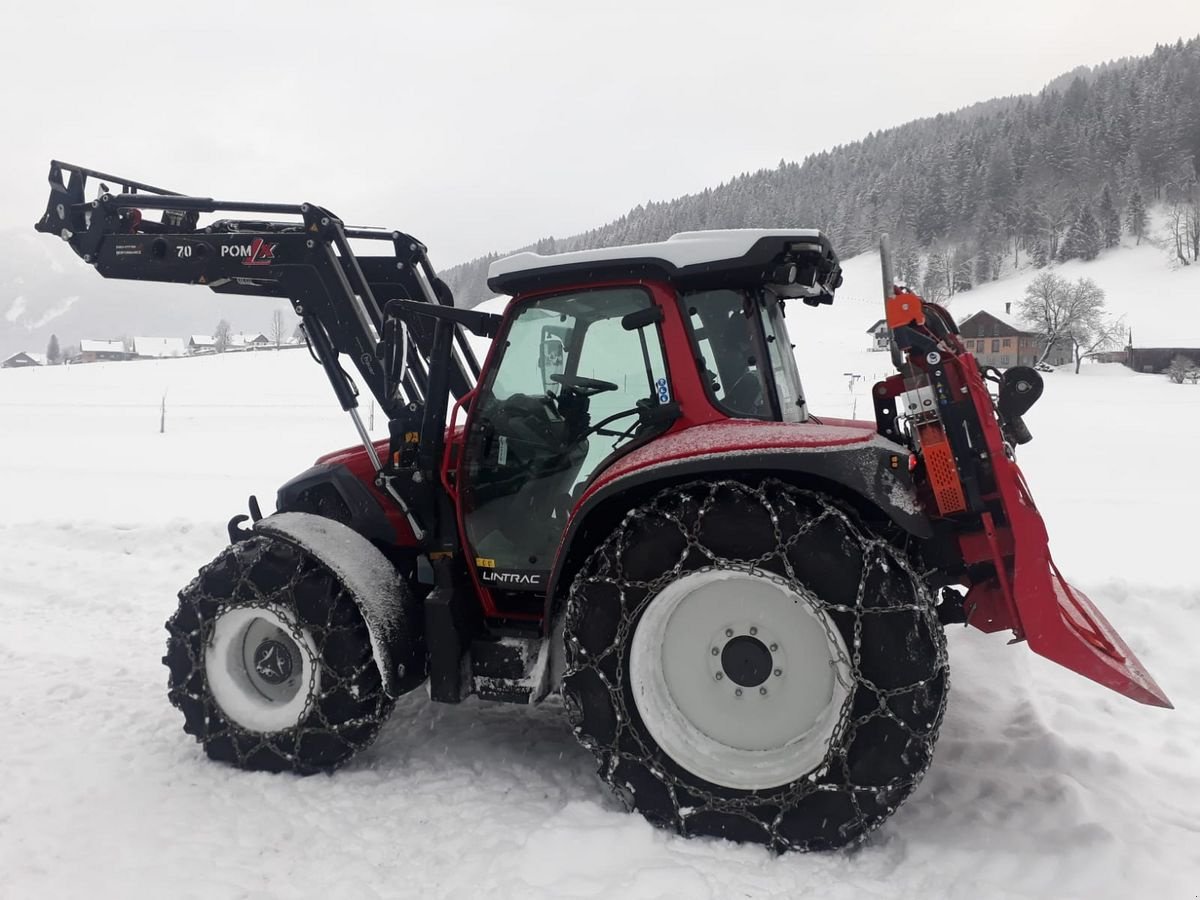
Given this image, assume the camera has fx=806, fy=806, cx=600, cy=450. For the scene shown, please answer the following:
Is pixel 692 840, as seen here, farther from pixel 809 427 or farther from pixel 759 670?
pixel 809 427

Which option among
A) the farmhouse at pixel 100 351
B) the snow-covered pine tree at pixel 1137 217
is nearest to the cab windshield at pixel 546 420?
the snow-covered pine tree at pixel 1137 217

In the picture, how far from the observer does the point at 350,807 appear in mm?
3234

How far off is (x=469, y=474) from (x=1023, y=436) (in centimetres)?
239

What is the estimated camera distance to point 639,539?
117 inches

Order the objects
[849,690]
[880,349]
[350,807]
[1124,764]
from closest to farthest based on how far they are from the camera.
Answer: [849,690], [350,807], [1124,764], [880,349]

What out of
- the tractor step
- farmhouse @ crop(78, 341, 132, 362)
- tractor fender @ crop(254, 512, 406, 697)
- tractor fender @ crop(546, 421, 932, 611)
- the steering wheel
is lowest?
the tractor step

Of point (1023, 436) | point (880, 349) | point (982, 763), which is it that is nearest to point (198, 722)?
point (982, 763)

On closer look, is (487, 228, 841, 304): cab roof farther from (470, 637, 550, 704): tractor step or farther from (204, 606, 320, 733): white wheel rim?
(204, 606, 320, 733): white wheel rim

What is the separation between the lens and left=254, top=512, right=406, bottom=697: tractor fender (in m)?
3.39

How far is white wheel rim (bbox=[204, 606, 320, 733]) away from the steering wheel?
156 centimetres

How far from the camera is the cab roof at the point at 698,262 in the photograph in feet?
10.2

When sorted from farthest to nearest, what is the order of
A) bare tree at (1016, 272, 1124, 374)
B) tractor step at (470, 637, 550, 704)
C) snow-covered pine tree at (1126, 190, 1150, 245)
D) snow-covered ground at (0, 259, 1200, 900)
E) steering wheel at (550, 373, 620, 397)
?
snow-covered pine tree at (1126, 190, 1150, 245) < bare tree at (1016, 272, 1124, 374) < steering wheel at (550, 373, 620, 397) < tractor step at (470, 637, 550, 704) < snow-covered ground at (0, 259, 1200, 900)

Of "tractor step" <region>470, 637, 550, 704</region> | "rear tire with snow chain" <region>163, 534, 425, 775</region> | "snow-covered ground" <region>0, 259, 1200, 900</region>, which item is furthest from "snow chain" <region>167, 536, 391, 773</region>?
"tractor step" <region>470, 637, 550, 704</region>

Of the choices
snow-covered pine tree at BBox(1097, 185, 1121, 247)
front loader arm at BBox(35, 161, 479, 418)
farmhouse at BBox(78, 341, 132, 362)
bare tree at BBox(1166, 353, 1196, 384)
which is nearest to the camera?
front loader arm at BBox(35, 161, 479, 418)
